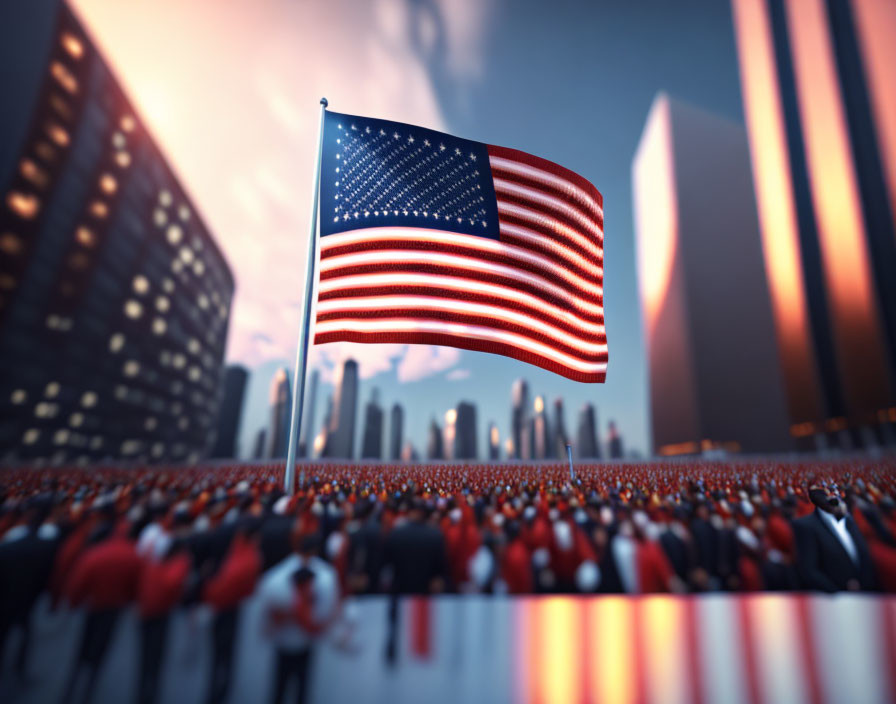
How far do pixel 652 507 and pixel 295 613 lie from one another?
6.90 meters

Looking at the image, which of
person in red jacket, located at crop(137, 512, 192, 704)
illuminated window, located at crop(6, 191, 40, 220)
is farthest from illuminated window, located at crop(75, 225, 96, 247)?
person in red jacket, located at crop(137, 512, 192, 704)

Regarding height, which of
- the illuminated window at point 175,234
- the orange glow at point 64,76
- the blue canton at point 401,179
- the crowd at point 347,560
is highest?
the orange glow at point 64,76

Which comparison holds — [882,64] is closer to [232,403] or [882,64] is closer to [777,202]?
[777,202]

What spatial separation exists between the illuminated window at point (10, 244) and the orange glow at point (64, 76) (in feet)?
55.5

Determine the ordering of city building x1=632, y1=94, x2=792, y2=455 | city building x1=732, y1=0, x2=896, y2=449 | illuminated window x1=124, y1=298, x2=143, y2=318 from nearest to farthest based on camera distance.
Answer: city building x1=732, y1=0, x2=896, y2=449 < illuminated window x1=124, y1=298, x2=143, y2=318 < city building x1=632, y1=94, x2=792, y2=455

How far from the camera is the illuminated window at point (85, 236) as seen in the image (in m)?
50.0

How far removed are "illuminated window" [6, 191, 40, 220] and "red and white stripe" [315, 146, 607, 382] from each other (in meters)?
50.8

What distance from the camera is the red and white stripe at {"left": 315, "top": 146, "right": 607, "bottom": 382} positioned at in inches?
352

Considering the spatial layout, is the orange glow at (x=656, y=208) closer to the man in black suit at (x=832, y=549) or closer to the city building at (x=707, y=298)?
the city building at (x=707, y=298)

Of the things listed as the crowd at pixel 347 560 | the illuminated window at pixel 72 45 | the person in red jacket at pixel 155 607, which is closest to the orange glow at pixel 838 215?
the crowd at pixel 347 560

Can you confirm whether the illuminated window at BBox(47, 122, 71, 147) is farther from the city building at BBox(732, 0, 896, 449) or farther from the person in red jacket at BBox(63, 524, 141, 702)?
the city building at BBox(732, 0, 896, 449)

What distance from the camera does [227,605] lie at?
4.56 metres

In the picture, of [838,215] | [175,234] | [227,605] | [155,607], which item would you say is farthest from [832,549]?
[175,234]

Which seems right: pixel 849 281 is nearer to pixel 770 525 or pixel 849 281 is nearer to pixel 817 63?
pixel 817 63
